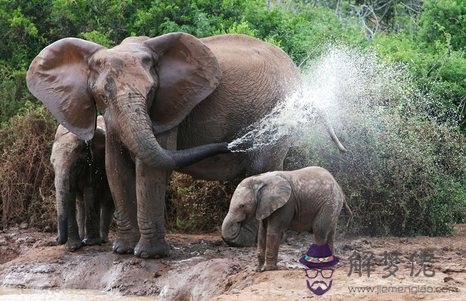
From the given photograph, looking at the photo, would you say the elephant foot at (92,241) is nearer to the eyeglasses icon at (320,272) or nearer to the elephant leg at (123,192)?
the elephant leg at (123,192)

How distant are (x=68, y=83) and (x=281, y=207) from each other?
9.77 ft

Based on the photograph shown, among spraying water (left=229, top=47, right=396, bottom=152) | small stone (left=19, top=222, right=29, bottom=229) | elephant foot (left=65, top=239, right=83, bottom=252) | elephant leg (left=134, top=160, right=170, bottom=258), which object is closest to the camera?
elephant leg (left=134, top=160, right=170, bottom=258)

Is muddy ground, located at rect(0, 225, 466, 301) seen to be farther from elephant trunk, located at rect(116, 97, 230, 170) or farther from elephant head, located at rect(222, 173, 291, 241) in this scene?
elephant trunk, located at rect(116, 97, 230, 170)

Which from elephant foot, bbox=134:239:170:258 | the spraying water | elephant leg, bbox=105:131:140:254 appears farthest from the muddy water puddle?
the spraying water

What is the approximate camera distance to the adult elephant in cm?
732

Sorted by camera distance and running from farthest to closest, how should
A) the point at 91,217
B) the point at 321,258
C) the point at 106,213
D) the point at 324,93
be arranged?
the point at 324,93 < the point at 106,213 < the point at 91,217 < the point at 321,258

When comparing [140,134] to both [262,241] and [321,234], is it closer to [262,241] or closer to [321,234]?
[262,241]

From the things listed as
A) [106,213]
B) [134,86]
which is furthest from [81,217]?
[134,86]

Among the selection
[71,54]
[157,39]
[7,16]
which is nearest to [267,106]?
[157,39]

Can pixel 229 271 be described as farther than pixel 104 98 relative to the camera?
No

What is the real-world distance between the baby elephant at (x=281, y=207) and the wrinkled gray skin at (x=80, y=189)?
7.53ft

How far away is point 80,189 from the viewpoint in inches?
344

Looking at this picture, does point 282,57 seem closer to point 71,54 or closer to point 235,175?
point 235,175

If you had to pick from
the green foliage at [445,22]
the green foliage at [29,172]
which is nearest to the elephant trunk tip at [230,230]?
the green foliage at [29,172]
